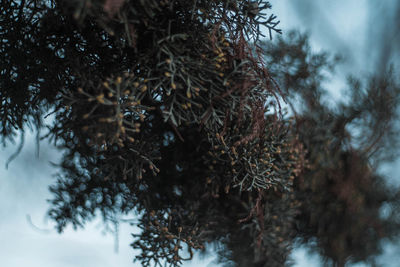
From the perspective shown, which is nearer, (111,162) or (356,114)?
(111,162)

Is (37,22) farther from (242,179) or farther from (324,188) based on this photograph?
(324,188)

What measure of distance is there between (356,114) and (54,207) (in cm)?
45

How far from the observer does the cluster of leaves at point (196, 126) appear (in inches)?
12.7

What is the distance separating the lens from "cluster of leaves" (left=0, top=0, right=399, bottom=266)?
322 mm

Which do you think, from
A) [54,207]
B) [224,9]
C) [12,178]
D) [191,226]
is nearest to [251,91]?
[224,9]

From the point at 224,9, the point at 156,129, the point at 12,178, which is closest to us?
the point at 224,9

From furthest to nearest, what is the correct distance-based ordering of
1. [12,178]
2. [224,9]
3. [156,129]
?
[12,178]
[156,129]
[224,9]

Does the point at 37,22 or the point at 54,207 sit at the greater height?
the point at 37,22

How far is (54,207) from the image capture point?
1.66ft

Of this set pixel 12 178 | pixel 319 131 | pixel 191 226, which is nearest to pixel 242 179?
pixel 191 226

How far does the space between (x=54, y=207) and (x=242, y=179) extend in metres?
0.27

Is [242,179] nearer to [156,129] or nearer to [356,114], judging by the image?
[156,129]

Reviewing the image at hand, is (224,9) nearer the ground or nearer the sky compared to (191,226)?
nearer the sky

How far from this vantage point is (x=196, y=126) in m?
0.46
